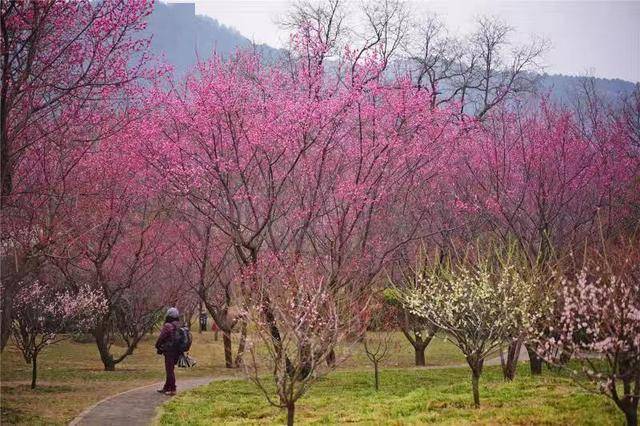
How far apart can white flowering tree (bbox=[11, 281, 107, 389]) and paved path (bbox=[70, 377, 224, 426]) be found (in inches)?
107

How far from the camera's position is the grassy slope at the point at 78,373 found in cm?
1210

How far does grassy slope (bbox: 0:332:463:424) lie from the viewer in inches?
476

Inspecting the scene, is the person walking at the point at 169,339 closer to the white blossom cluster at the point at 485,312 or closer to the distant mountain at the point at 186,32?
the white blossom cluster at the point at 485,312

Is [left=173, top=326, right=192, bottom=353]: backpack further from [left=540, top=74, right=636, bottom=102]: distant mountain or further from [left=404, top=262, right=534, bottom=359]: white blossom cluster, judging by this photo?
[left=540, top=74, right=636, bottom=102]: distant mountain

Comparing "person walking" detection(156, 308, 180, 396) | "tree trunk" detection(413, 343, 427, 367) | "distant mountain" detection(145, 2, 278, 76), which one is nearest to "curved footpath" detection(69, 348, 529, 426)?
"person walking" detection(156, 308, 180, 396)

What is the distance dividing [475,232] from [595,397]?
1068cm

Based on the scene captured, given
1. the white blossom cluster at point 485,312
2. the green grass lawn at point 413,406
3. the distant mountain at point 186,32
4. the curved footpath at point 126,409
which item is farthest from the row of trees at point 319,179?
the distant mountain at point 186,32

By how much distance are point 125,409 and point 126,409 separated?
2cm

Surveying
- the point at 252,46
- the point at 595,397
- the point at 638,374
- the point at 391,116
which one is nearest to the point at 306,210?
the point at 391,116

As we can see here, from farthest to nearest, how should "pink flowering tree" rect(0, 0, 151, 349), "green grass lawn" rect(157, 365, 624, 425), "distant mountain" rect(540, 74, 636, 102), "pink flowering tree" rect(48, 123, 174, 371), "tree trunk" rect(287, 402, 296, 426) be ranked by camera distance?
"distant mountain" rect(540, 74, 636, 102) → "pink flowering tree" rect(48, 123, 174, 371) → "green grass lawn" rect(157, 365, 624, 425) → "pink flowering tree" rect(0, 0, 151, 349) → "tree trunk" rect(287, 402, 296, 426)

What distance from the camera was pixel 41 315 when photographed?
16344 millimetres

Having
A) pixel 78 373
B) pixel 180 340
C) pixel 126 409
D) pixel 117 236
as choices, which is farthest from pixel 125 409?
pixel 117 236

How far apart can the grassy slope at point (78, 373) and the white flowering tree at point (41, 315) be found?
78 cm

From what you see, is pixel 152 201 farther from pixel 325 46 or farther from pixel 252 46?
pixel 325 46
